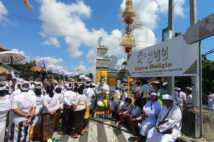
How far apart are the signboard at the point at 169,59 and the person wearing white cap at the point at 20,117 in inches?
148

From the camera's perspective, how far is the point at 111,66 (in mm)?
36125

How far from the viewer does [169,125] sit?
3084mm

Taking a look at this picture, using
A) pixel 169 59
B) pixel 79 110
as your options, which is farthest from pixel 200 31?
pixel 79 110

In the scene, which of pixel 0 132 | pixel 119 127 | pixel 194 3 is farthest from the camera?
pixel 119 127

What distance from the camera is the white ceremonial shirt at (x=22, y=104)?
120 inches

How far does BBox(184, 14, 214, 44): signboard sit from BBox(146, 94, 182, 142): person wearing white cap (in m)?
1.51

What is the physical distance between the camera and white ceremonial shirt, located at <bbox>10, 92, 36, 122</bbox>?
3041 mm

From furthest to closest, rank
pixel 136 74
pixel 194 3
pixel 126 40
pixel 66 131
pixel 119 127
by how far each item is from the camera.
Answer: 1. pixel 126 40
2. pixel 136 74
3. pixel 119 127
4. pixel 66 131
5. pixel 194 3

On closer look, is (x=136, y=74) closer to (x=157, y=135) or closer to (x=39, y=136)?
(x=157, y=135)

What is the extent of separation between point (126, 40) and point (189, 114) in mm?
17603

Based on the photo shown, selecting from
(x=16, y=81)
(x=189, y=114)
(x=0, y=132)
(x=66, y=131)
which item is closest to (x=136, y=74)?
(x=189, y=114)

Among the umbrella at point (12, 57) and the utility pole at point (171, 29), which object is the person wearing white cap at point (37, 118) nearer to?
the umbrella at point (12, 57)

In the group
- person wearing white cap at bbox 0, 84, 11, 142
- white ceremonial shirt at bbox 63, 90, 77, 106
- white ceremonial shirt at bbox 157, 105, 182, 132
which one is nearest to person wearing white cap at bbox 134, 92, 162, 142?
white ceremonial shirt at bbox 157, 105, 182, 132

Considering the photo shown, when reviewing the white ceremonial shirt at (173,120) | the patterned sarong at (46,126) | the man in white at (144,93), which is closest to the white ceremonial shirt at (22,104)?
the patterned sarong at (46,126)
